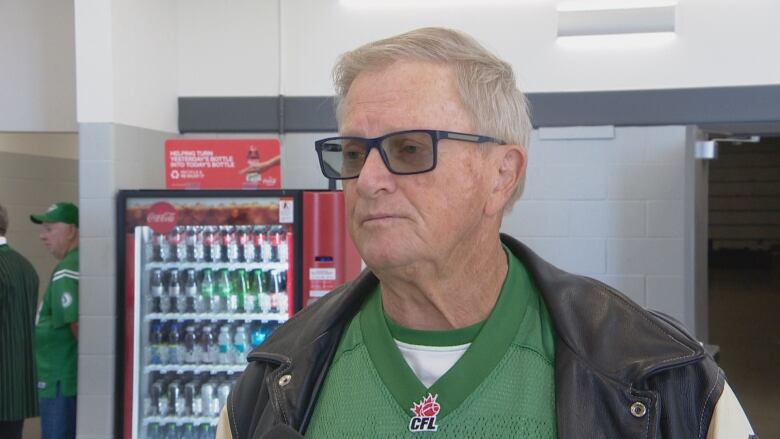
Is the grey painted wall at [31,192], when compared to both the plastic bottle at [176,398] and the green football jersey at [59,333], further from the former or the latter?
Answer: the plastic bottle at [176,398]

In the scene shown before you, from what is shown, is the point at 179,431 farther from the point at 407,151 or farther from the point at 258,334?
the point at 407,151

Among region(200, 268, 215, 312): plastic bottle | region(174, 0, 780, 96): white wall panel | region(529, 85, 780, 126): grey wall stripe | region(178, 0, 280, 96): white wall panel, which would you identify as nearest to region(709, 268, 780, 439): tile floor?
region(529, 85, 780, 126): grey wall stripe

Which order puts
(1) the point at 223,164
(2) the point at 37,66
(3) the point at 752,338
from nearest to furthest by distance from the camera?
(1) the point at 223,164, (2) the point at 37,66, (3) the point at 752,338

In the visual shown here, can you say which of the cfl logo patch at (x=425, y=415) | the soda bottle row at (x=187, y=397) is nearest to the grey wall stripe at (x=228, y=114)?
the soda bottle row at (x=187, y=397)

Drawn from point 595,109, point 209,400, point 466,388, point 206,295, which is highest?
point 595,109

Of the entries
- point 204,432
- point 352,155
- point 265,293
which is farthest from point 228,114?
point 352,155

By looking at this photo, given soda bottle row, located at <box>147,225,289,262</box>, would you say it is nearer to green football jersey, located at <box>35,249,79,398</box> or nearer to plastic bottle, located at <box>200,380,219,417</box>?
green football jersey, located at <box>35,249,79,398</box>

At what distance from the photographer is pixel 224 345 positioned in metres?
4.80

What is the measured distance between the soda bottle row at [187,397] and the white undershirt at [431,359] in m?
3.61

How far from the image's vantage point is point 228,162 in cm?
464

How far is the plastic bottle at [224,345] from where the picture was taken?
4.79 metres

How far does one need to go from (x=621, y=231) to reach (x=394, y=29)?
1893 mm

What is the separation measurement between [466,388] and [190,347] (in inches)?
147

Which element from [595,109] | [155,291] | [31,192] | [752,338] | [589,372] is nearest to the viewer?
[589,372]
